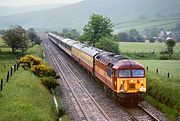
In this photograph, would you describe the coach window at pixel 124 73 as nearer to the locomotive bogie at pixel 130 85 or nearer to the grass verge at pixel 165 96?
the locomotive bogie at pixel 130 85

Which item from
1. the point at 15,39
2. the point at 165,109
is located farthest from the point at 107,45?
the point at 165,109

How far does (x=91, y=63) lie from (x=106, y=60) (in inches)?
344

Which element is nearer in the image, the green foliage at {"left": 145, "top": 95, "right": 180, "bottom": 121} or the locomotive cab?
the green foliage at {"left": 145, "top": 95, "right": 180, "bottom": 121}

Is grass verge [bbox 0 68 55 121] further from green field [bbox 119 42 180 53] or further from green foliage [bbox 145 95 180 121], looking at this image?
green field [bbox 119 42 180 53]

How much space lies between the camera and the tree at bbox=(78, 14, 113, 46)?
297ft

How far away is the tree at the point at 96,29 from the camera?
90.6 m

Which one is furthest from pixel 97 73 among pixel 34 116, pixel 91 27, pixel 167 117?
pixel 91 27

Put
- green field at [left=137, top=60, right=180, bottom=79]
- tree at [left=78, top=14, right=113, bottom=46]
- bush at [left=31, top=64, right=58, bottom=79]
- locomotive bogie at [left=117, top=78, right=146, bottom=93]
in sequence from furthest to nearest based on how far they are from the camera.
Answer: tree at [left=78, top=14, right=113, bottom=46] → green field at [left=137, top=60, right=180, bottom=79] → bush at [left=31, top=64, right=58, bottom=79] → locomotive bogie at [left=117, top=78, right=146, bottom=93]

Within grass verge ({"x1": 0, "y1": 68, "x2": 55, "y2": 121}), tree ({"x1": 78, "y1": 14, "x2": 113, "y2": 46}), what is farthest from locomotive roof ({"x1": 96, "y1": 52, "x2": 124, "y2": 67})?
tree ({"x1": 78, "y1": 14, "x2": 113, "y2": 46})

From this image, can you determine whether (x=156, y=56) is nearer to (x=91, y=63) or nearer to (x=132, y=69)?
(x=91, y=63)

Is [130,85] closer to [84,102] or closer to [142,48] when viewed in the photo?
[84,102]

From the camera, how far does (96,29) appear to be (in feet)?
300

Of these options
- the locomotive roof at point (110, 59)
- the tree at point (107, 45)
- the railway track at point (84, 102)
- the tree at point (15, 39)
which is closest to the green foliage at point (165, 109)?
the locomotive roof at point (110, 59)

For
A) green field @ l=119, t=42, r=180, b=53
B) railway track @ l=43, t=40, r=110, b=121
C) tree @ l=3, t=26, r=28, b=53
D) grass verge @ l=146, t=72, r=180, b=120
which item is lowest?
green field @ l=119, t=42, r=180, b=53
